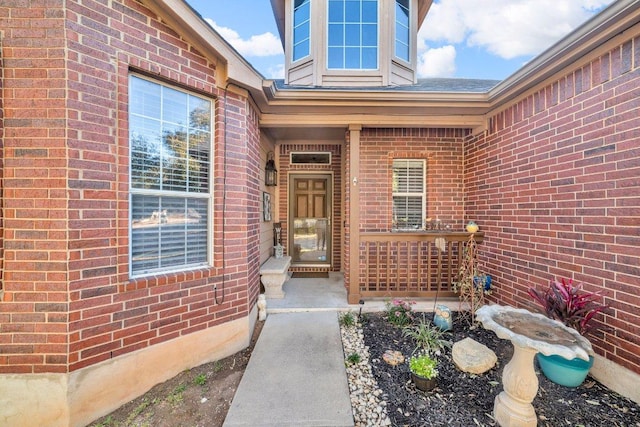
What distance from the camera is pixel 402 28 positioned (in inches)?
194

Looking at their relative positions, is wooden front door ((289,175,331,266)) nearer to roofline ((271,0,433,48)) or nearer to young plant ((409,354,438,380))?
young plant ((409,354,438,380))

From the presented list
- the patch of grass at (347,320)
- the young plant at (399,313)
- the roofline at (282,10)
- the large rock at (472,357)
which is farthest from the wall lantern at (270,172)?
the large rock at (472,357)

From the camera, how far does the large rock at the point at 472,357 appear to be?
2.35 meters

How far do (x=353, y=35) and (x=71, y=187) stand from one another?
16.2ft

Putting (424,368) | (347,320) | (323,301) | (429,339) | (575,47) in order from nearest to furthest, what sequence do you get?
(424,368), (575,47), (429,339), (347,320), (323,301)

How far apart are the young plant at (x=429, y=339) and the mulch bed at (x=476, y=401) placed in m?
0.14

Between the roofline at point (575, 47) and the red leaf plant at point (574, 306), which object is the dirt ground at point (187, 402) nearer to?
the red leaf plant at point (574, 306)

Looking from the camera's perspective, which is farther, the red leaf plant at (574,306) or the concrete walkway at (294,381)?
the red leaf plant at (574,306)

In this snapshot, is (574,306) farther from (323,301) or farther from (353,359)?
(323,301)

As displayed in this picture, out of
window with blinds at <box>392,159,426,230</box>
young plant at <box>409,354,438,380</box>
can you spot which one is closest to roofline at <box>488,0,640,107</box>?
window with blinds at <box>392,159,426,230</box>

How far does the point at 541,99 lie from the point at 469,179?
1.47 m

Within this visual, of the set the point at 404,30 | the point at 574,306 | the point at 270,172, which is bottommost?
the point at 574,306

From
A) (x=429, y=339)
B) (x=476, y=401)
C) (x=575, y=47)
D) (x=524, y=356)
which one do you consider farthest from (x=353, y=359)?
(x=575, y=47)

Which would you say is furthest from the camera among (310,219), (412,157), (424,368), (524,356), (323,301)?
(310,219)
